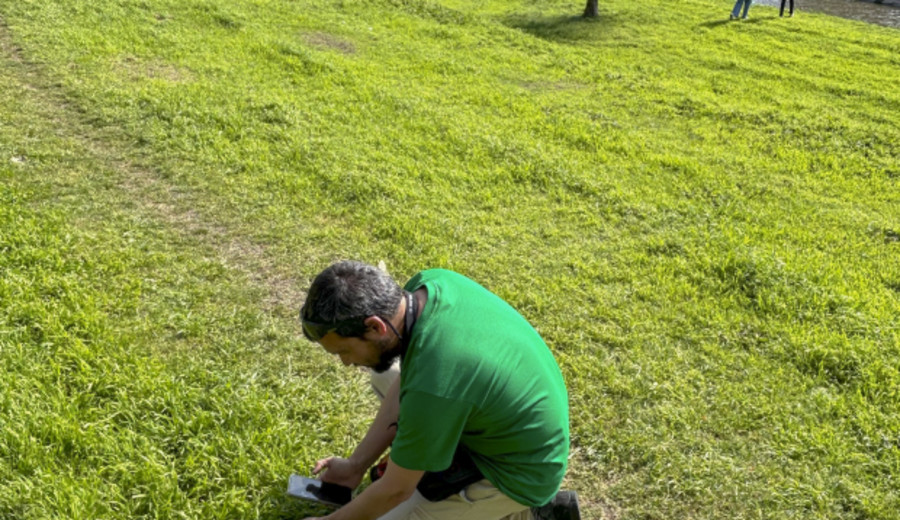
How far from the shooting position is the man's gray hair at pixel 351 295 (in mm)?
2107

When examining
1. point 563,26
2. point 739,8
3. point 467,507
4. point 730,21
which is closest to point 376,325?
point 467,507

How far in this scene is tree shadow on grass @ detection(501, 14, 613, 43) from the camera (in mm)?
11750

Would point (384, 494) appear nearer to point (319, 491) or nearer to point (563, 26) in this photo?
point (319, 491)

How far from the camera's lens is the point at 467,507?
254cm

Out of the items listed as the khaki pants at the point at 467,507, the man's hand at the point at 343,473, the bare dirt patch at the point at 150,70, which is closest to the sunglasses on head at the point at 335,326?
the khaki pants at the point at 467,507

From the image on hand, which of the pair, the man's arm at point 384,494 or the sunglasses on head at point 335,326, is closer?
the sunglasses on head at point 335,326

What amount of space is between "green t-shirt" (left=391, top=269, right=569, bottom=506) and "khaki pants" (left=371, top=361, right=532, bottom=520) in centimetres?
9

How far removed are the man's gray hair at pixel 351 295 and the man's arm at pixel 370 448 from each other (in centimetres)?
69

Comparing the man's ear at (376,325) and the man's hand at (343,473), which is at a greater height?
the man's ear at (376,325)

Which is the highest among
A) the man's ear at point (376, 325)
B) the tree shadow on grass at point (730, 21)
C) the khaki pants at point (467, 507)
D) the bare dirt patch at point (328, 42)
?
the tree shadow on grass at point (730, 21)

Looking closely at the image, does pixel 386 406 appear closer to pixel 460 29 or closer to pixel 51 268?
pixel 51 268

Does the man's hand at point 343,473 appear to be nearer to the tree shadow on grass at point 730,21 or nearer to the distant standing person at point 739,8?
the tree shadow on grass at point 730,21

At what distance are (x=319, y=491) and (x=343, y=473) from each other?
0.13 meters

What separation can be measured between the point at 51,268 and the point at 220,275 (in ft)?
3.39
